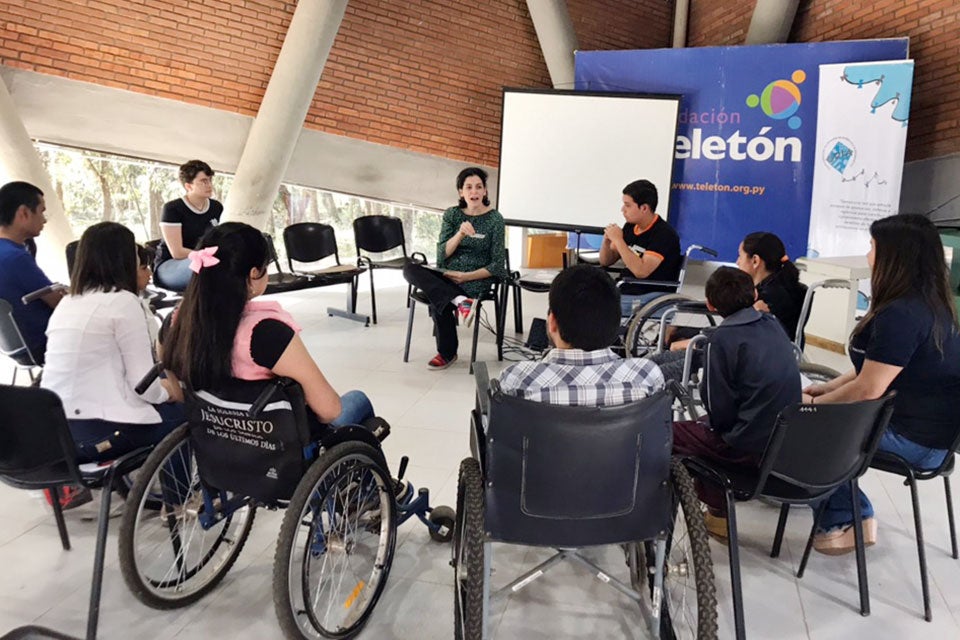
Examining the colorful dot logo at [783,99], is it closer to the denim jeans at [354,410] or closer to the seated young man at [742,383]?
the seated young man at [742,383]

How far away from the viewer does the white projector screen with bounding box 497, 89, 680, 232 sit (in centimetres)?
598

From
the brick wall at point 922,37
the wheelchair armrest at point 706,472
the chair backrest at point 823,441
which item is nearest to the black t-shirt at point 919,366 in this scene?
the chair backrest at point 823,441

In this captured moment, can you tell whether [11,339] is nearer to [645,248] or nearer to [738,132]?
[645,248]

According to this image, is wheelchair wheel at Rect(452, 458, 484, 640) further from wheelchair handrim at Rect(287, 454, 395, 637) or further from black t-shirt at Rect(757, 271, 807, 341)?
black t-shirt at Rect(757, 271, 807, 341)

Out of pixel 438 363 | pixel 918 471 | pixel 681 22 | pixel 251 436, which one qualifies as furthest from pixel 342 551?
pixel 681 22

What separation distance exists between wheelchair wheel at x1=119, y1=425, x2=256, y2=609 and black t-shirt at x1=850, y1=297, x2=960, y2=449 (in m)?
1.75

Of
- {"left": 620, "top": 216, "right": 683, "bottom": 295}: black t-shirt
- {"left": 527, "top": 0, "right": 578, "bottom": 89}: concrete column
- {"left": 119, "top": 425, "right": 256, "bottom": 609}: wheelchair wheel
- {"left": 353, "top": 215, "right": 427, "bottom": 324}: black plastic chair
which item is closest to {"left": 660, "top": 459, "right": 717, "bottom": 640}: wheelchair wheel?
{"left": 119, "top": 425, "right": 256, "bottom": 609}: wheelchair wheel

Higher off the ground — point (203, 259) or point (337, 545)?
point (203, 259)

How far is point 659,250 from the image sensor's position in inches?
143

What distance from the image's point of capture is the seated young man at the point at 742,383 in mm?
1869

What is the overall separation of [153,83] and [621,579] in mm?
5529

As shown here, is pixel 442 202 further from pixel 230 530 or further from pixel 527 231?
pixel 230 530

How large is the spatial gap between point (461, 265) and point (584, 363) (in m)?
2.55

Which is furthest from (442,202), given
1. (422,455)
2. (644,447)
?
(644,447)
